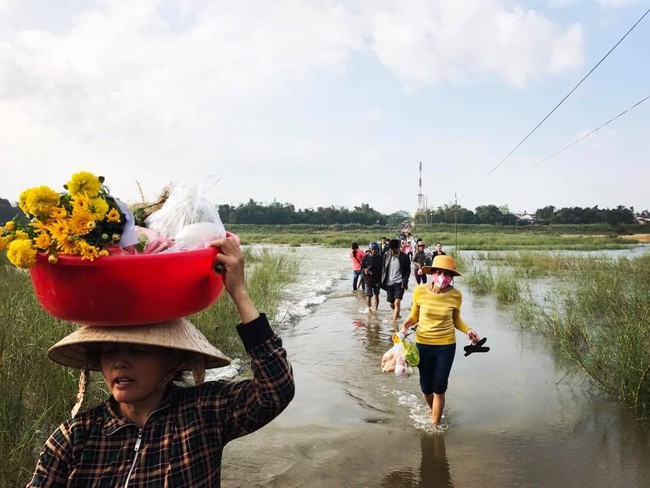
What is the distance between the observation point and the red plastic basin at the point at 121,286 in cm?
144

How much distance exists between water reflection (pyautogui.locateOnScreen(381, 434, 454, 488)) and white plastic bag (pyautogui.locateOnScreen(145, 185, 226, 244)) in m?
3.28

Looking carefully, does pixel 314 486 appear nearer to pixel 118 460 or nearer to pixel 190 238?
A: pixel 118 460

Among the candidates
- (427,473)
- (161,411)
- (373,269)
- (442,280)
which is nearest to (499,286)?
(373,269)

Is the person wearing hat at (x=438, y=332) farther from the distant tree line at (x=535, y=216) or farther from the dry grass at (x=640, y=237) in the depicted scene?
the distant tree line at (x=535, y=216)

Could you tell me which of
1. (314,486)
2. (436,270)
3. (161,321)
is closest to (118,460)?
(161,321)

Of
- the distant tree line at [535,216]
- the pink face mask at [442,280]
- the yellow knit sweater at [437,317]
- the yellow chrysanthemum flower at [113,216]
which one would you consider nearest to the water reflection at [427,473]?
the yellow knit sweater at [437,317]

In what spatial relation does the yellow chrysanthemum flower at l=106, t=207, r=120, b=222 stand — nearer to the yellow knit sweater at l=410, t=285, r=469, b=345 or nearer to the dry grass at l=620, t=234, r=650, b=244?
the yellow knit sweater at l=410, t=285, r=469, b=345

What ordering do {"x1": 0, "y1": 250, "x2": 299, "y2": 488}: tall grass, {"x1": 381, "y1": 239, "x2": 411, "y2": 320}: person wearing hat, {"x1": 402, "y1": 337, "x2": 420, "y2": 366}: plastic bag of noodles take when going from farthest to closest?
1. {"x1": 381, "y1": 239, "x2": 411, "y2": 320}: person wearing hat
2. {"x1": 402, "y1": 337, "x2": 420, "y2": 366}: plastic bag of noodles
3. {"x1": 0, "y1": 250, "x2": 299, "y2": 488}: tall grass

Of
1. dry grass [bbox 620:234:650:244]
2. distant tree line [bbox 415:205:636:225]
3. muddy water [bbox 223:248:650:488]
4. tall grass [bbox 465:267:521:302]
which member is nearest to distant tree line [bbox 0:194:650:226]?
distant tree line [bbox 415:205:636:225]

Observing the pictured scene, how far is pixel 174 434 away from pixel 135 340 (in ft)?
1.11

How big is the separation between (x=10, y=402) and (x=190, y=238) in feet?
9.38

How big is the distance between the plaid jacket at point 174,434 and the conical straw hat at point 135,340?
154mm

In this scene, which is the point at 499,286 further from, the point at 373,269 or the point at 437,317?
the point at 437,317

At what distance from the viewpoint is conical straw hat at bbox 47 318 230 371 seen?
159cm
